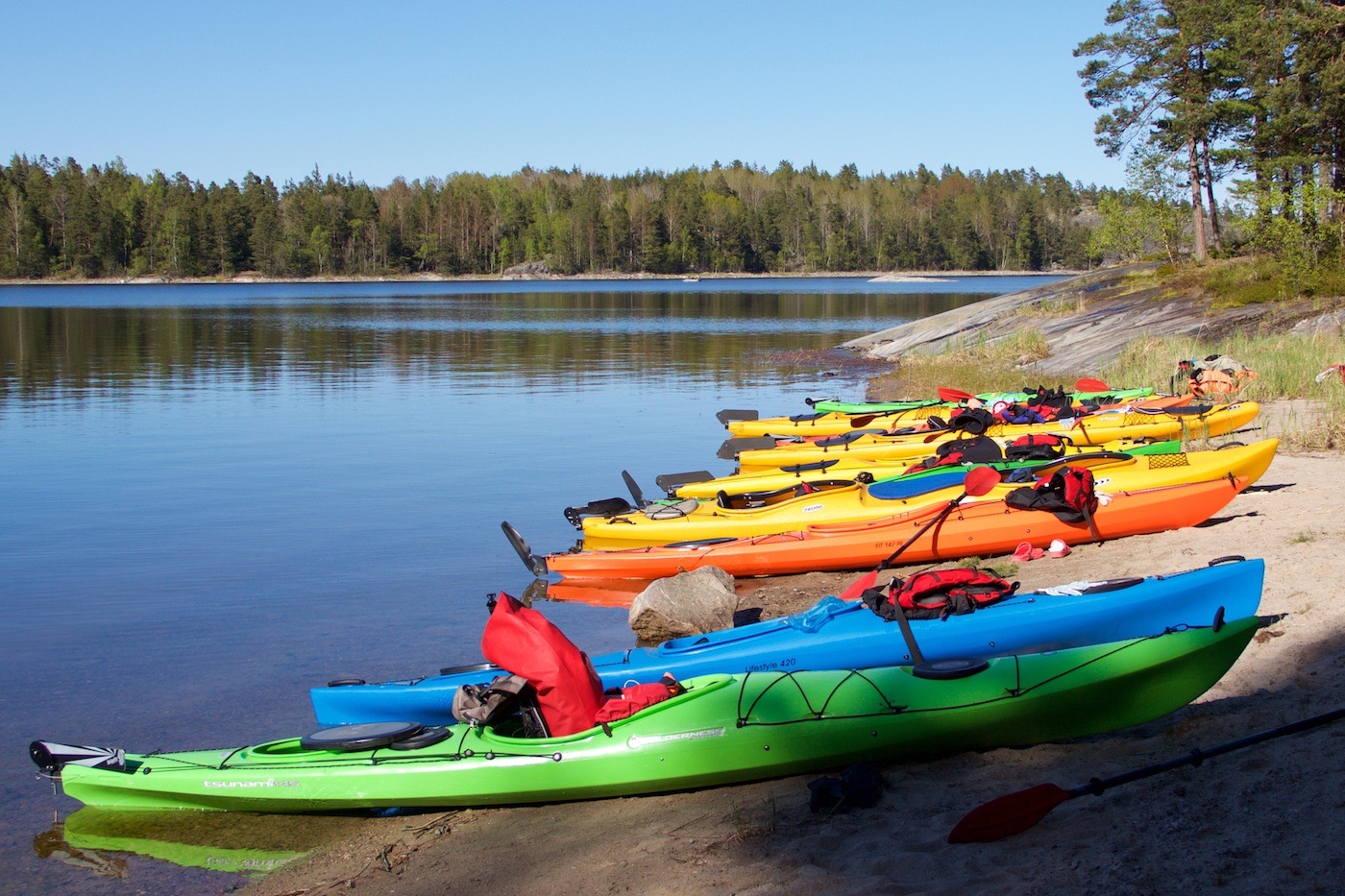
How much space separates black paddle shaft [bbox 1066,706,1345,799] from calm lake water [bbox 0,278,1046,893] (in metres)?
3.52

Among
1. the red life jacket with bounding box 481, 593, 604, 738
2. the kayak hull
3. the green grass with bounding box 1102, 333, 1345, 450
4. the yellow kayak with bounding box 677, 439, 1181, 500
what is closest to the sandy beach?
the red life jacket with bounding box 481, 593, 604, 738

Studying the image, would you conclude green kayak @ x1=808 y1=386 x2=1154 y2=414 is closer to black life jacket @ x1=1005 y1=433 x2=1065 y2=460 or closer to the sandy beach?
black life jacket @ x1=1005 y1=433 x2=1065 y2=460

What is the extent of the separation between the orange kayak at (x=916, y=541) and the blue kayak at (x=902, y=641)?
8.74 ft

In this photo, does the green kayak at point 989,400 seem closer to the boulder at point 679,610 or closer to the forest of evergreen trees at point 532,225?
the boulder at point 679,610

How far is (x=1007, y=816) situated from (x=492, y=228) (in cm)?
12394

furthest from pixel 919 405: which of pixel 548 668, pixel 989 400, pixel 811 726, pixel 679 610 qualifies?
pixel 548 668

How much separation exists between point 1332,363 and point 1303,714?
1143cm

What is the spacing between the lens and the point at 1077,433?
1254 cm

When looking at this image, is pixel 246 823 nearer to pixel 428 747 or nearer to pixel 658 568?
pixel 428 747

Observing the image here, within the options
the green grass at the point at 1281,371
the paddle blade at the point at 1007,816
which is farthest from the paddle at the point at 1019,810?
the green grass at the point at 1281,371

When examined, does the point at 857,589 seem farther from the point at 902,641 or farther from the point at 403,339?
the point at 403,339

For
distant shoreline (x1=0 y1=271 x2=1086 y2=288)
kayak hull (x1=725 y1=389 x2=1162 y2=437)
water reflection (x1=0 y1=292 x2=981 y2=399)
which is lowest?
kayak hull (x1=725 y1=389 x2=1162 y2=437)

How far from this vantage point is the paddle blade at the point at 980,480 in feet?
28.2

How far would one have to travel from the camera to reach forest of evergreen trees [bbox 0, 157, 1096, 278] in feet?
348
